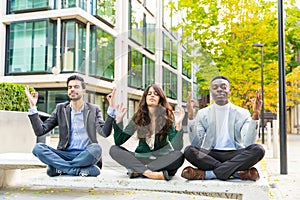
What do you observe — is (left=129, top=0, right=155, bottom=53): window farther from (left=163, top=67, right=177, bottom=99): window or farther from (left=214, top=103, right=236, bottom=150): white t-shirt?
(left=214, top=103, right=236, bottom=150): white t-shirt

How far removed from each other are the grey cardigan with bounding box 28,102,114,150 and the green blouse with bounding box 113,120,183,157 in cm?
23

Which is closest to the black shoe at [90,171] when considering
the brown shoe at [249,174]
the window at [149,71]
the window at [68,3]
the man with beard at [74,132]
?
the man with beard at [74,132]

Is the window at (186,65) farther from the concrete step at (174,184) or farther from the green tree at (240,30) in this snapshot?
the green tree at (240,30)

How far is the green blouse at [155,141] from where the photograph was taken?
3615 millimetres

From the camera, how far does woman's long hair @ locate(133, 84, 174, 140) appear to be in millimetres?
3551

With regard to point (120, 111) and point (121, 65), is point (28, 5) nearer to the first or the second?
point (120, 111)

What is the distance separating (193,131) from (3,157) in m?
2.40

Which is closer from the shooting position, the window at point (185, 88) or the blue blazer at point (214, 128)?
the window at point (185, 88)

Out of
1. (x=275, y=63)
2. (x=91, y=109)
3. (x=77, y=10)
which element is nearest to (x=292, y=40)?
(x=275, y=63)

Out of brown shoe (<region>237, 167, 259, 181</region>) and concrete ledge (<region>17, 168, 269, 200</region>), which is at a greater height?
brown shoe (<region>237, 167, 259, 181</region>)

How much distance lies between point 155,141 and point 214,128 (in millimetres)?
558

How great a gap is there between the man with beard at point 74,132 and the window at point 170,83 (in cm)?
82

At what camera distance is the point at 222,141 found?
12.3 feet

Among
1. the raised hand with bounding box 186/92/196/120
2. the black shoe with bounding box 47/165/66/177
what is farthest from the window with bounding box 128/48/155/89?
the black shoe with bounding box 47/165/66/177
